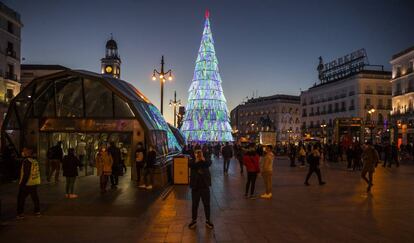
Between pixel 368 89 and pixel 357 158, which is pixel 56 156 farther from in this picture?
pixel 368 89

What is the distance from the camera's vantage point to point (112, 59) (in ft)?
306

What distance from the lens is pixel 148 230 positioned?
8828mm

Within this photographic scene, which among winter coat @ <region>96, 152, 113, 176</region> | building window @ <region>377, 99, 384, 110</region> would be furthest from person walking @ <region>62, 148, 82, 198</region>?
building window @ <region>377, 99, 384, 110</region>

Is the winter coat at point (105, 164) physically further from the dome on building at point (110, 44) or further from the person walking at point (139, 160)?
the dome on building at point (110, 44)

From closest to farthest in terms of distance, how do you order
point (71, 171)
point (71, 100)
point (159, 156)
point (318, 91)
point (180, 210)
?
point (180, 210) → point (71, 171) → point (159, 156) → point (71, 100) → point (318, 91)

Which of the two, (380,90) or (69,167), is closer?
(69,167)

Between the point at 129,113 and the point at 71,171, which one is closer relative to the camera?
the point at 71,171

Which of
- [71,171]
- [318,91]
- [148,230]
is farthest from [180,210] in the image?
[318,91]

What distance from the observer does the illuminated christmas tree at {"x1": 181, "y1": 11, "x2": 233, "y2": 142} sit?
54.2m

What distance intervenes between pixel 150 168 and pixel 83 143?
8.99 meters

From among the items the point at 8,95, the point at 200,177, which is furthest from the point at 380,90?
the point at 200,177

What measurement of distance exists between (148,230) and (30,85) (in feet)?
40.4

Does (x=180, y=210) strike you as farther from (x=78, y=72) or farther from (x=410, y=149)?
(x=410, y=149)

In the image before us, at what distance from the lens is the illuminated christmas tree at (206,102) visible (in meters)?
54.2
